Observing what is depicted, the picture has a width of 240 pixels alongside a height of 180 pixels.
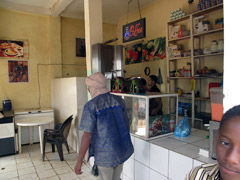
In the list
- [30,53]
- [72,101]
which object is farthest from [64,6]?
[72,101]

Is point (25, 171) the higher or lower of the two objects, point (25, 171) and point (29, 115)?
the lower

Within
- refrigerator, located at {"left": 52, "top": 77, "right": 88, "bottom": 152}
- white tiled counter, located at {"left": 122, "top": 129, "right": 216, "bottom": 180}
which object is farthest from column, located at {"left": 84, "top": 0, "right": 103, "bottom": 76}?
white tiled counter, located at {"left": 122, "top": 129, "right": 216, "bottom": 180}

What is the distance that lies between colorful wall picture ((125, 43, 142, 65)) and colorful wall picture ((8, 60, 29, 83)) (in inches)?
106

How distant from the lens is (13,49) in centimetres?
466

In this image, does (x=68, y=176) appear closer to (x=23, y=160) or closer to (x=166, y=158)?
(x=23, y=160)

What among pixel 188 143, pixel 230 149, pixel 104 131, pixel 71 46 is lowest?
pixel 188 143

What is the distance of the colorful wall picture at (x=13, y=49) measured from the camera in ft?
14.9

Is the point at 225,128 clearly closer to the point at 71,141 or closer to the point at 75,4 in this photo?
the point at 71,141

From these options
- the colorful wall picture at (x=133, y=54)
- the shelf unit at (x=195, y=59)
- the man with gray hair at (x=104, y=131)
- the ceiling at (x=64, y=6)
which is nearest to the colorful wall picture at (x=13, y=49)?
the ceiling at (x=64, y=6)

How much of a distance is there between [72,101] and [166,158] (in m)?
2.58

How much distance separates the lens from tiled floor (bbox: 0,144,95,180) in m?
2.98

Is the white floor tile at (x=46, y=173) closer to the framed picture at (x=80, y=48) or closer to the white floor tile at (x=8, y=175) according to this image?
the white floor tile at (x=8, y=175)

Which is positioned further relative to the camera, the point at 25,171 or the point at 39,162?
the point at 39,162

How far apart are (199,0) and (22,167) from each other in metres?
4.29
